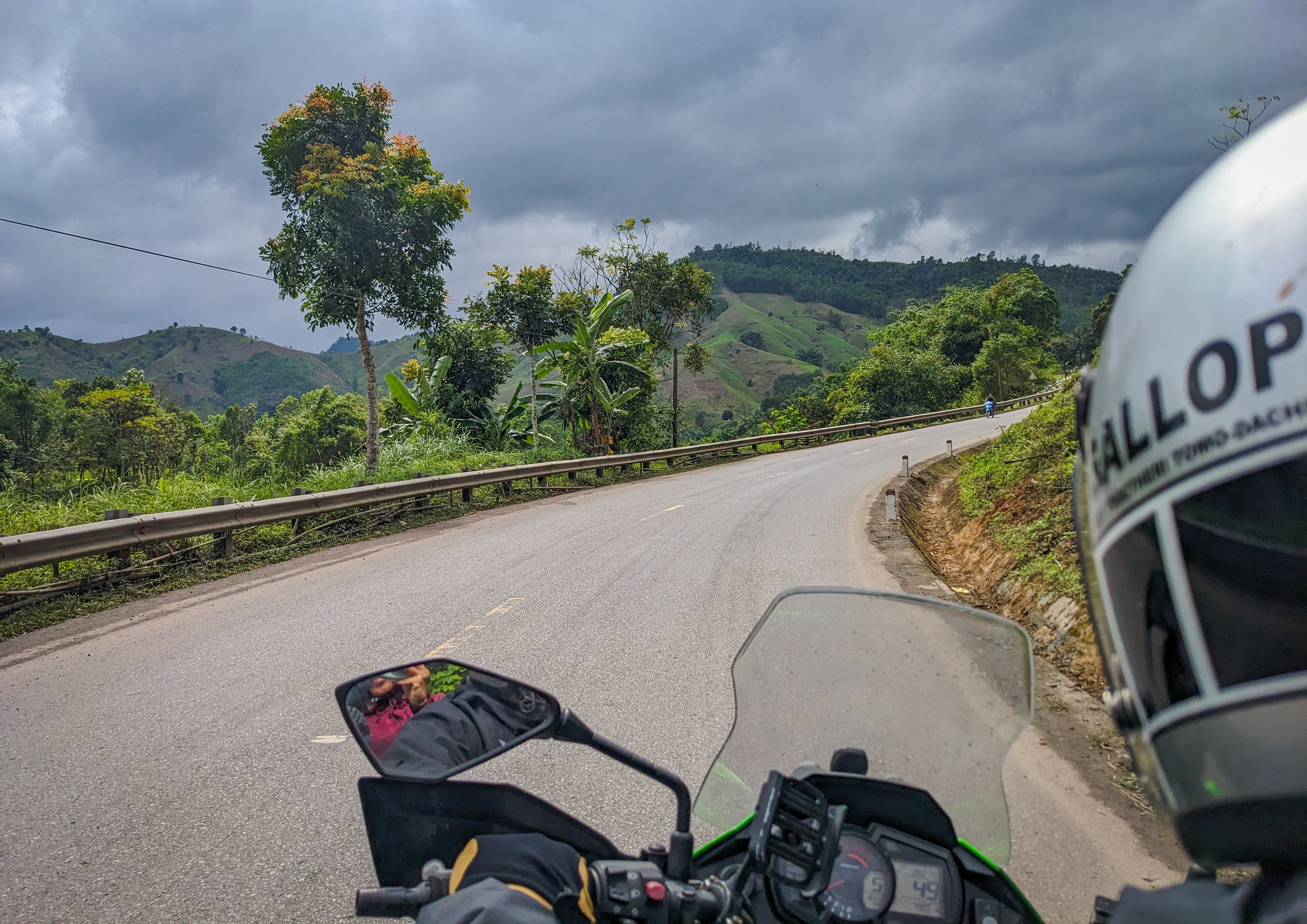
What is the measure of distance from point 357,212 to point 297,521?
7.97 meters

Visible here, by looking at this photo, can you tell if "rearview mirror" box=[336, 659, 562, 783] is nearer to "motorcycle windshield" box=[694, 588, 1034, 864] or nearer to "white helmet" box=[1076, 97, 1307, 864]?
"motorcycle windshield" box=[694, 588, 1034, 864]

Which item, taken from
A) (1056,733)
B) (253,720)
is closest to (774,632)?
(1056,733)

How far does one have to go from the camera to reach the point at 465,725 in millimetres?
1575

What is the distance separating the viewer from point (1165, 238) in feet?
3.76

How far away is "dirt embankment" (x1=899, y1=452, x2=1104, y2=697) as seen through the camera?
5.23 meters

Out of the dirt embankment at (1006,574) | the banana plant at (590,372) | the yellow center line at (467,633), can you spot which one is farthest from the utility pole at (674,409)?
the yellow center line at (467,633)

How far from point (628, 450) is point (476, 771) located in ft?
72.7

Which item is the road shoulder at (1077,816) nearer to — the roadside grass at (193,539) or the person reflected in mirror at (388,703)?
the person reflected in mirror at (388,703)

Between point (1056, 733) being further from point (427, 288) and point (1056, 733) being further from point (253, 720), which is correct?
point (427, 288)

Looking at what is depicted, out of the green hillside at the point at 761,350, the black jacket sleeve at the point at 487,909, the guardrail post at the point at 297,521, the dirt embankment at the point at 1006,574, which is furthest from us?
the green hillside at the point at 761,350

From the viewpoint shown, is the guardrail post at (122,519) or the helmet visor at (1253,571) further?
the guardrail post at (122,519)

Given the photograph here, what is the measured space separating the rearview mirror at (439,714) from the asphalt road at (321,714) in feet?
4.70

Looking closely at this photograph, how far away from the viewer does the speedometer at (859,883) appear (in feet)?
4.54

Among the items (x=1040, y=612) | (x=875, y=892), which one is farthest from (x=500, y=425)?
(x=875, y=892)
